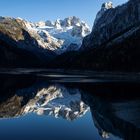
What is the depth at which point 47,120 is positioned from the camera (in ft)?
168

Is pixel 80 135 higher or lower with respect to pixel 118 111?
lower

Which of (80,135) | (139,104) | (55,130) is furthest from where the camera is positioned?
(139,104)

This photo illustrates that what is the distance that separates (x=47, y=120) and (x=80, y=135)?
1200 cm

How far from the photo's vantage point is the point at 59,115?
56406 mm

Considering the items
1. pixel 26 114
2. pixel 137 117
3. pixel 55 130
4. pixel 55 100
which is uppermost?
pixel 55 100

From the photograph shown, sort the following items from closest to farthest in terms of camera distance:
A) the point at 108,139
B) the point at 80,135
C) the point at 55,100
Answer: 1. the point at 108,139
2. the point at 80,135
3. the point at 55,100

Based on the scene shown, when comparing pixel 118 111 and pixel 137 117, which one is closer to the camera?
pixel 137 117

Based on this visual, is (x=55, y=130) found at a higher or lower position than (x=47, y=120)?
lower

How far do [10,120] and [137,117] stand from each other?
15.1 metres

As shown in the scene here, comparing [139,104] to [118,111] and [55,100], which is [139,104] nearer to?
[118,111]

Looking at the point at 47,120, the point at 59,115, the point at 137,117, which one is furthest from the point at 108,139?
the point at 59,115

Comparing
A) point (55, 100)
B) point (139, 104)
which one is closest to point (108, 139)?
point (139, 104)

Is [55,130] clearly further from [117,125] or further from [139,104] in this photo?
[139,104]

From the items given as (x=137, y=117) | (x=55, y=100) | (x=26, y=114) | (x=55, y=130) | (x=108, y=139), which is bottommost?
(x=108, y=139)
